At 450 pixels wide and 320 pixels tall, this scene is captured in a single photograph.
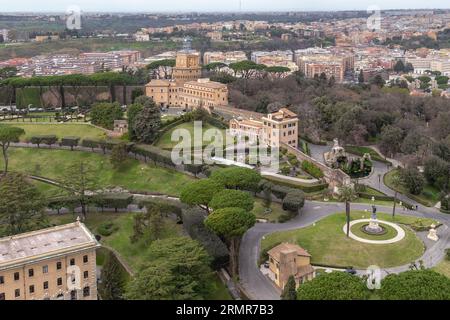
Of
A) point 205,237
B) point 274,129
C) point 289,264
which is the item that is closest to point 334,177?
point 274,129

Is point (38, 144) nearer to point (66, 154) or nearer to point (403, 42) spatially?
point (66, 154)

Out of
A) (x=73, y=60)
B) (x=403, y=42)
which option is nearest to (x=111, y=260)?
(x=73, y=60)

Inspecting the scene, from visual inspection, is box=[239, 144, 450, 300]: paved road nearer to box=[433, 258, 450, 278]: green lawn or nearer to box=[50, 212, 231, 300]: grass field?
box=[433, 258, 450, 278]: green lawn

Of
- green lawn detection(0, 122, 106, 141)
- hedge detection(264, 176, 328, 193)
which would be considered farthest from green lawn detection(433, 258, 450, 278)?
green lawn detection(0, 122, 106, 141)

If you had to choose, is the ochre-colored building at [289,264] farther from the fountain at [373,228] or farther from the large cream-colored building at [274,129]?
the large cream-colored building at [274,129]

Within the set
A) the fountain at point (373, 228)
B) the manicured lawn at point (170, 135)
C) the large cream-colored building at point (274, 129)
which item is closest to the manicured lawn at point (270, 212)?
the fountain at point (373, 228)

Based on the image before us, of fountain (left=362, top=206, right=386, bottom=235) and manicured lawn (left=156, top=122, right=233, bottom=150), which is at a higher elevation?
manicured lawn (left=156, top=122, right=233, bottom=150)

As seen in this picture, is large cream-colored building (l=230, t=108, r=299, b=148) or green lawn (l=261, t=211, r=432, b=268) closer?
green lawn (l=261, t=211, r=432, b=268)
